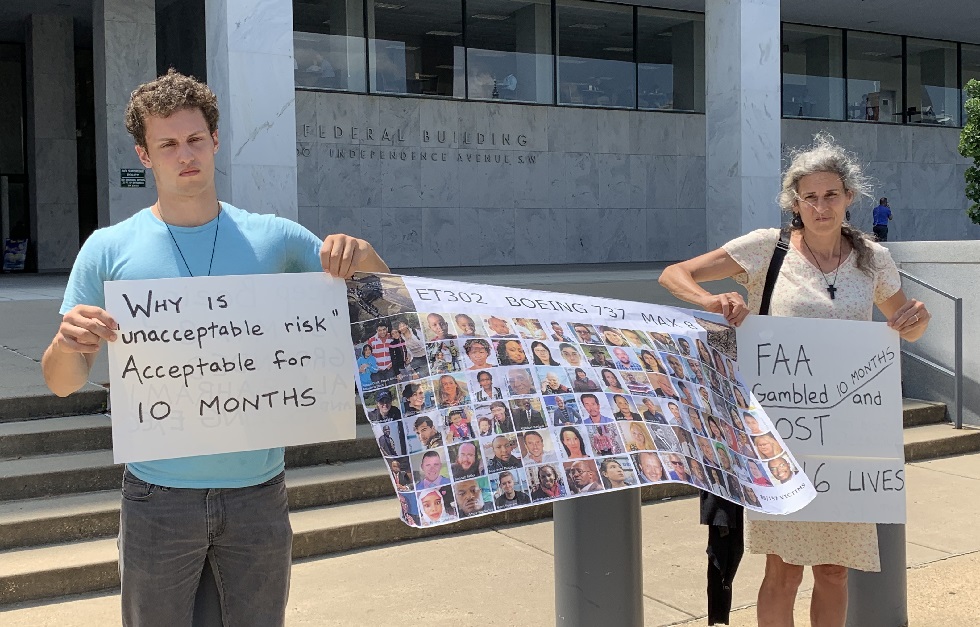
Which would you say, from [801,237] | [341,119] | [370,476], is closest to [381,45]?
[341,119]

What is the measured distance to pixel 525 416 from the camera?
253 cm

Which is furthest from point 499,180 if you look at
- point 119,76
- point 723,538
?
point 723,538

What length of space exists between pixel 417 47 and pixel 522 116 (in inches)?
106

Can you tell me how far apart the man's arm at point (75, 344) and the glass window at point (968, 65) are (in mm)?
29538

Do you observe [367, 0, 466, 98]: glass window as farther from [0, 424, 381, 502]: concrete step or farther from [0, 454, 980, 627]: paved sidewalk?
[0, 454, 980, 627]: paved sidewalk

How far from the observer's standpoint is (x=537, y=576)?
523 cm

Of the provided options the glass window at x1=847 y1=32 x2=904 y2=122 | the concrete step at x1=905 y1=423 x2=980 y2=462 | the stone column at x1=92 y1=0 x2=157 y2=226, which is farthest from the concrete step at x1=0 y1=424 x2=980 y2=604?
the glass window at x1=847 y1=32 x2=904 y2=122

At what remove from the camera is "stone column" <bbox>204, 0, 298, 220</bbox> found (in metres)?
11.7

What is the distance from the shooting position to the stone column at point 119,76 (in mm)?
16922

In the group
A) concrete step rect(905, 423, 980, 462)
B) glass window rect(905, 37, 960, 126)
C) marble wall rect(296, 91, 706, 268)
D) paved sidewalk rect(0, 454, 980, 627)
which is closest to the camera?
paved sidewalk rect(0, 454, 980, 627)

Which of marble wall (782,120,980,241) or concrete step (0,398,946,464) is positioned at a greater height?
marble wall (782,120,980,241)

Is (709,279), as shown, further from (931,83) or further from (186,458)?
(931,83)

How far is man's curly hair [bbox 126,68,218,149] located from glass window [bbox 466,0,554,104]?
63.2 ft

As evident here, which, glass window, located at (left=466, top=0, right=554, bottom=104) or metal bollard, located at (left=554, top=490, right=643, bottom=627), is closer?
metal bollard, located at (left=554, top=490, right=643, bottom=627)
